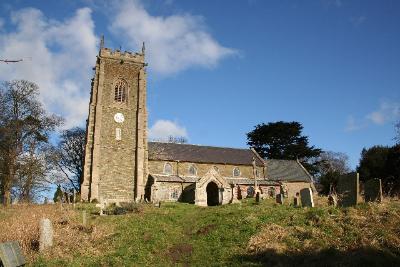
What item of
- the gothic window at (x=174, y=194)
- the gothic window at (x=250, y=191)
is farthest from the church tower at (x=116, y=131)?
the gothic window at (x=250, y=191)

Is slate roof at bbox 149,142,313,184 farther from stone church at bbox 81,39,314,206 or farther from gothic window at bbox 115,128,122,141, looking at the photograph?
gothic window at bbox 115,128,122,141

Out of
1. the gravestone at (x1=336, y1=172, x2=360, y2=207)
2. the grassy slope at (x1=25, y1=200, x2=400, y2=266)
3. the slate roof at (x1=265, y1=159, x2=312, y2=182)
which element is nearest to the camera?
the grassy slope at (x1=25, y1=200, x2=400, y2=266)

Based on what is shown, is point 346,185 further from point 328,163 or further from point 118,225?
point 328,163

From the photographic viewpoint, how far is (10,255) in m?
12.4

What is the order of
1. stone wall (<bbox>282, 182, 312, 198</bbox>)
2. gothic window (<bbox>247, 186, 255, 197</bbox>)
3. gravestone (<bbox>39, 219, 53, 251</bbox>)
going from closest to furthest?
gravestone (<bbox>39, 219, 53, 251</bbox>)
gothic window (<bbox>247, 186, 255, 197</bbox>)
stone wall (<bbox>282, 182, 312, 198</bbox>)

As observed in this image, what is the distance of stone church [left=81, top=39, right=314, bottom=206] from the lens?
3675cm

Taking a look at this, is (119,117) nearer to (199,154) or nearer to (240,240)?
(199,154)

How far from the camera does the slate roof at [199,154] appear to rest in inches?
1679

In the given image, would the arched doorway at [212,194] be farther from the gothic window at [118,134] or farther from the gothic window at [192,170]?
the gothic window at [118,134]

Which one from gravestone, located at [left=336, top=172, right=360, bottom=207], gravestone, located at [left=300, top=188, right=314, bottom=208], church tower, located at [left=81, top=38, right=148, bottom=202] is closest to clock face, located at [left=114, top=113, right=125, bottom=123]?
church tower, located at [left=81, top=38, right=148, bottom=202]

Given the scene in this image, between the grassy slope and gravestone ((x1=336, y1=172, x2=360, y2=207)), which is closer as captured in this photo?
the grassy slope

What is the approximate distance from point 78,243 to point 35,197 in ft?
87.1

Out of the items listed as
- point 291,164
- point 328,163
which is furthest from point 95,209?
point 328,163

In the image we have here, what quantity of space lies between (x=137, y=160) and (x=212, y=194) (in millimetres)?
8136
